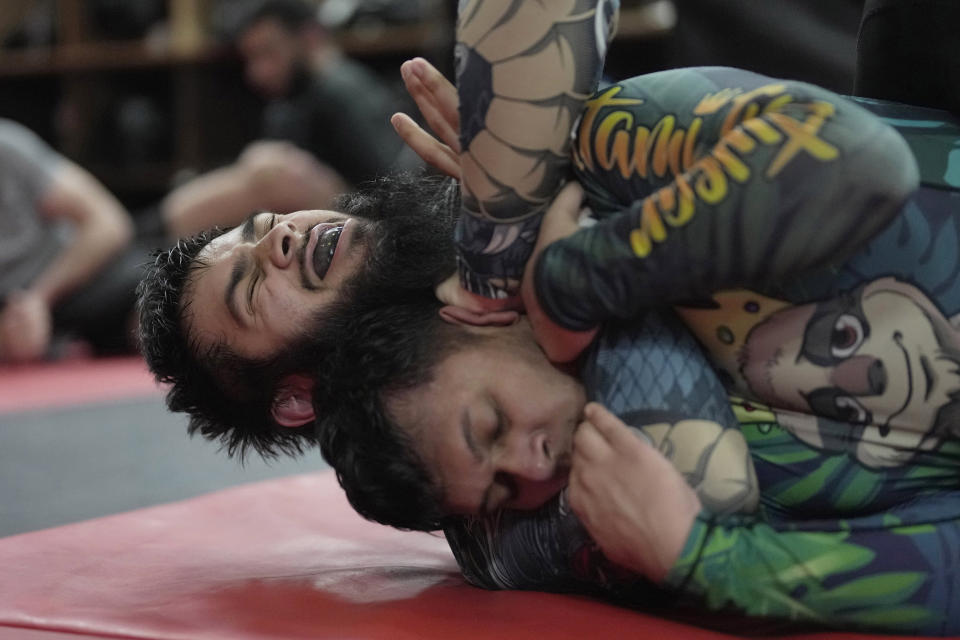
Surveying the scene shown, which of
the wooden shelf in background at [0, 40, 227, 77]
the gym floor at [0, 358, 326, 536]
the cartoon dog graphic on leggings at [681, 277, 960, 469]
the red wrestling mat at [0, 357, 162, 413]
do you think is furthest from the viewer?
the wooden shelf in background at [0, 40, 227, 77]

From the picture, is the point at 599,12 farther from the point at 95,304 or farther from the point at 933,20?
the point at 95,304

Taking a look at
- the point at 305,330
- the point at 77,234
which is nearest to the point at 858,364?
the point at 305,330

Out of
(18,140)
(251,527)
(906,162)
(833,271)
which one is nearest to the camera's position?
(906,162)

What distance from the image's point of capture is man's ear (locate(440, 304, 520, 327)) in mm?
1336

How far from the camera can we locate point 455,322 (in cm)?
136

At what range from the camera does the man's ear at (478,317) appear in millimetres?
1336

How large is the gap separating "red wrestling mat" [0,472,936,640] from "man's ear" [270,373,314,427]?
0.20 m

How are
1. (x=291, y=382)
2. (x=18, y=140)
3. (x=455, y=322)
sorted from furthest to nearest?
(x=18, y=140), (x=291, y=382), (x=455, y=322)

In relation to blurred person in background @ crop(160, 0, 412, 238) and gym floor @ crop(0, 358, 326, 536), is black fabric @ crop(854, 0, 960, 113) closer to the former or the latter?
gym floor @ crop(0, 358, 326, 536)

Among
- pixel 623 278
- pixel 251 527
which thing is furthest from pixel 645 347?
pixel 251 527

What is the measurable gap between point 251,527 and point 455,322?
62 cm

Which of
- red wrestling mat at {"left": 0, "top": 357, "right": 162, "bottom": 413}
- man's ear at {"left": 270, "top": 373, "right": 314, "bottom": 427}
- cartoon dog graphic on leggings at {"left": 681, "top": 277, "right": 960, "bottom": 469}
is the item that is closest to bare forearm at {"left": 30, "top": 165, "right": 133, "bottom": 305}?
red wrestling mat at {"left": 0, "top": 357, "right": 162, "bottom": 413}

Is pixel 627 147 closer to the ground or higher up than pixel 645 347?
higher up

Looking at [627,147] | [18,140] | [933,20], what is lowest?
[18,140]
